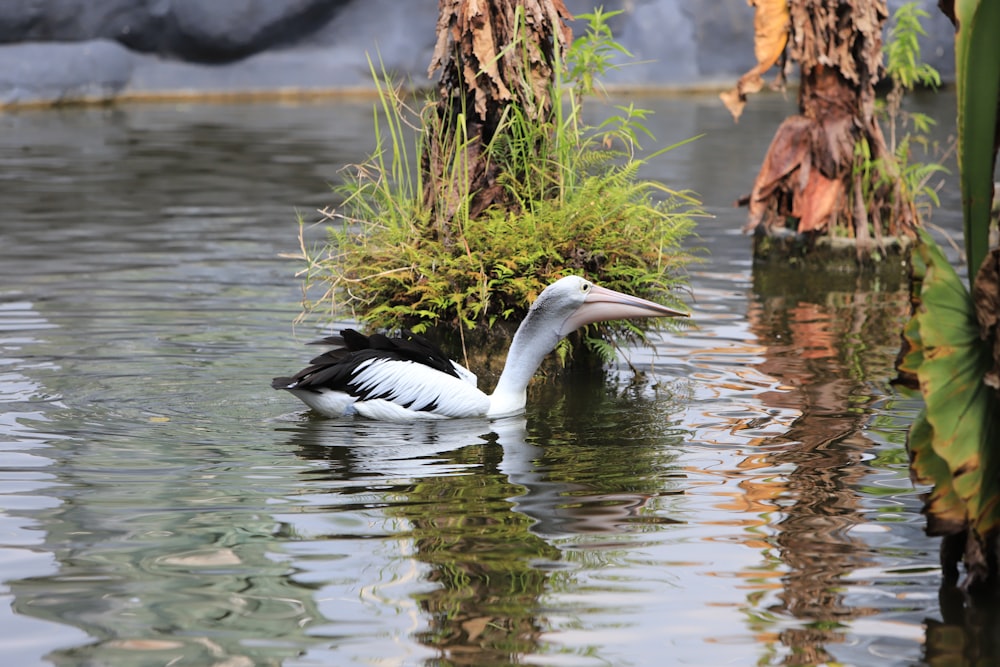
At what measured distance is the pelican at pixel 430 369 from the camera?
645 centimetres

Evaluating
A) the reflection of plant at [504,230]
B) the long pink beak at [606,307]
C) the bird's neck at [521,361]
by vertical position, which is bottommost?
the bird's neck at [521,361]

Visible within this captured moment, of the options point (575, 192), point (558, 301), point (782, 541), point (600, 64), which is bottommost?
point (782, 541)

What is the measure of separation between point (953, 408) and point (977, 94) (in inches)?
38.6

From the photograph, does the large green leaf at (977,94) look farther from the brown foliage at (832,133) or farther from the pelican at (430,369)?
the brown foliage at (832,133)

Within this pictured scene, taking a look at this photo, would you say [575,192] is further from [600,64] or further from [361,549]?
[361,549]

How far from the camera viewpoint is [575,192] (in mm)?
7398

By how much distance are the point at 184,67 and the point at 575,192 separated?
25.0 metres

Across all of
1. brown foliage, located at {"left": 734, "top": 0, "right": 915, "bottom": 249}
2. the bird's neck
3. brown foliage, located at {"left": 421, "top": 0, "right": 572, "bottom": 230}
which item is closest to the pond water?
the bird's neck

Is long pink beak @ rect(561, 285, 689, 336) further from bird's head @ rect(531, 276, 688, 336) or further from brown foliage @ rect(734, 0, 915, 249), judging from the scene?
brown foliage @ rect(734, 0, 915, 249)

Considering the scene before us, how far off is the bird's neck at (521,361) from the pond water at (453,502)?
0.40 ft

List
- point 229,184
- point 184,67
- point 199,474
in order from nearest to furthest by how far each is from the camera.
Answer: point 199,474
point 229,184
point 184,67

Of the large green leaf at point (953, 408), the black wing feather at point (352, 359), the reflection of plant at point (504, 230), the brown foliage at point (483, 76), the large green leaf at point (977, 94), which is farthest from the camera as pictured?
the brown foliage at point (483, 76)

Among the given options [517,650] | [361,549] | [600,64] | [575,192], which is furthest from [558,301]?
[517,650]

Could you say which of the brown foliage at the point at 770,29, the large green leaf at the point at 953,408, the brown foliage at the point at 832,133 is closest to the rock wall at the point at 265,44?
the brown foliage at the point at 832,133
